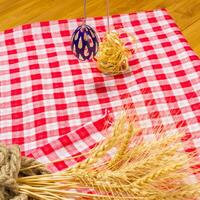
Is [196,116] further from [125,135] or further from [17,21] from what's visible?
[17,21]

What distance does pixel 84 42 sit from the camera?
1167 mm

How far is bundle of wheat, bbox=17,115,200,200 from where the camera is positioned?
0.67 metres

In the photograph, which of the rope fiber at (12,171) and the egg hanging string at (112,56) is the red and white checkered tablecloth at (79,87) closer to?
the egg hanging string at (112,56)

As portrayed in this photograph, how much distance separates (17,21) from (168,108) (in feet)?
2.47

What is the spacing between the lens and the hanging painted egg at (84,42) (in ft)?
A: 3.80

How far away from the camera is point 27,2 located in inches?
69.5

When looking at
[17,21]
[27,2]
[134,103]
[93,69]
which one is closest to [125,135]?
[134,103]

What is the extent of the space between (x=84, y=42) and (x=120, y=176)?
550 millimetres

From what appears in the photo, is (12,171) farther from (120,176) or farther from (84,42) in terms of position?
(84,42)

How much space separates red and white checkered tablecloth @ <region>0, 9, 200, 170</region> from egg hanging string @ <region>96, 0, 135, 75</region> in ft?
0.07

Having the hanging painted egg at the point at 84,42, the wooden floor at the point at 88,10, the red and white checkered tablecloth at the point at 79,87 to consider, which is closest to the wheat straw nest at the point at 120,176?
the red and white checkered tablecloth at the point at 79,87

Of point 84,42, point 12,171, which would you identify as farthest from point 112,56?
point 12,171

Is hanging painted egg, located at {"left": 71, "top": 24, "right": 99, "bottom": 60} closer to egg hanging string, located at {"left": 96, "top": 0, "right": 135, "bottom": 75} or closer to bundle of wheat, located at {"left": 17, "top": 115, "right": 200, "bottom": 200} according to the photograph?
egg hanging string, located at {"left": 96, "top": 0, "right": 135, "bottom": 75}

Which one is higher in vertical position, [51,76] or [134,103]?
[51,76]
